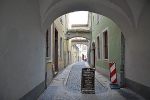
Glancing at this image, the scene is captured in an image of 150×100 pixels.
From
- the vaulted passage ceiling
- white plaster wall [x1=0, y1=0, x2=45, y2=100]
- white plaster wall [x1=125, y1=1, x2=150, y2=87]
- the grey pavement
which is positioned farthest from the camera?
the vaulted passage ceiling

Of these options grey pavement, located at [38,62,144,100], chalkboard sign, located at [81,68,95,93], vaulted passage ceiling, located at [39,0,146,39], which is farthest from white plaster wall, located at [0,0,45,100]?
chalkboard sign, located at [81,68,95,93]

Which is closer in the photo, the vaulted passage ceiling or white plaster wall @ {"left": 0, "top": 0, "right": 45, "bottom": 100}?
white plaster wall @ {"left": 0, "top": 0, "right": 45, "bottom": 100}

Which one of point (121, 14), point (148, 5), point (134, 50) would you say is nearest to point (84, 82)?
point (134, 50)

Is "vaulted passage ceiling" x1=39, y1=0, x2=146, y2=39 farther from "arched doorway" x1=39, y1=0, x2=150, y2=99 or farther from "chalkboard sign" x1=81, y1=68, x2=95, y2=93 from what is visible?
"chalkboard sign" x1=81, y1=68, x2=95, y2=93

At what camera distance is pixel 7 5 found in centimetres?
238

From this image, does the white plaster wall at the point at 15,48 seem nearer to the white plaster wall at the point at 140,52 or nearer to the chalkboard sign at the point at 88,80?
the chalkboard sign at the point at 88,80

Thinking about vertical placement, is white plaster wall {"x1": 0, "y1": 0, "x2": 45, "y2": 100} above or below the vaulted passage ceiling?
below

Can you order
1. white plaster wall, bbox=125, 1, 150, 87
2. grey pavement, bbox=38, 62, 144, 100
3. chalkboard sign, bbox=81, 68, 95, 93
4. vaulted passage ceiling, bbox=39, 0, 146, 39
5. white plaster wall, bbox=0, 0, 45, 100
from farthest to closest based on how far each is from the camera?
chalkboard sign, bbox=81, 68, 95, 93 → vaulted passage ceiling, bbox=39, 0, 146, 39 → grey pavement, bbox=38, 62, 144, 100 → white plaster wall, bbox=125, 1, 150, 87 → white plaster wall, bbox=0, 0, 45, 100

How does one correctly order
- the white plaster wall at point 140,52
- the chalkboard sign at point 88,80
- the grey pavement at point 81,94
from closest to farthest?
the white plaster wall at point 140,52 → the grey pavement at point 81,94 → the chalkboard sign at point 88,80

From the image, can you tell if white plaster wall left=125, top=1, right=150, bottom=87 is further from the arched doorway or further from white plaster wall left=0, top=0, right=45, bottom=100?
white plaster wall left=0, top=0, right=45, bottom=100

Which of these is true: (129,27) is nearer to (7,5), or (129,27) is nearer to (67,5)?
(67,5)

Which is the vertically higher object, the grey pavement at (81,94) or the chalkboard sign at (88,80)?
the chalkboard sign at (88,80)

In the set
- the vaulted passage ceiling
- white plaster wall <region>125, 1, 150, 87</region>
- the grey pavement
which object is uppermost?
the vaulted passage ceiling

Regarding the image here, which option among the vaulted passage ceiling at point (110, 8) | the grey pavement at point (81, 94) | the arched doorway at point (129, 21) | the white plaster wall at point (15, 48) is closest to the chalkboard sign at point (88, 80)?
the grey pavement at point (81, 94)
